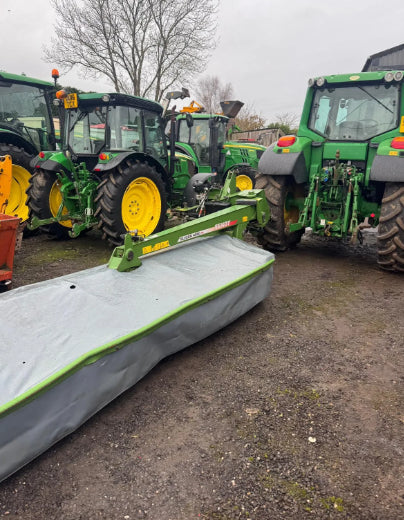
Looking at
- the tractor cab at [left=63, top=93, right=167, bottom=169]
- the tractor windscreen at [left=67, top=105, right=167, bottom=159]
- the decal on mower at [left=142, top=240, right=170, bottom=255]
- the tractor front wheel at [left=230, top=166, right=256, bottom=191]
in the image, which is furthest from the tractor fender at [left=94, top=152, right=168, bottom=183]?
the tractor front wheel at [left=230, top=166, right=256, bottom=191]

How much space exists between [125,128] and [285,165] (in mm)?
2237

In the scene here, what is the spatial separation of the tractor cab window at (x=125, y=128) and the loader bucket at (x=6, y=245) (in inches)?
90.0

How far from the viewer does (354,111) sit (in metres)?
4.97

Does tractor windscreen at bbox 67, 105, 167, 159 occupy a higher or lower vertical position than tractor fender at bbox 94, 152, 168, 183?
higher

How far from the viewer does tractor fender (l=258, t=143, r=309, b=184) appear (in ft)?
15.8

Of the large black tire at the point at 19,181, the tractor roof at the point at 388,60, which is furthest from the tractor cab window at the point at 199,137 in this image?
the tractor roof at the point at 388,60

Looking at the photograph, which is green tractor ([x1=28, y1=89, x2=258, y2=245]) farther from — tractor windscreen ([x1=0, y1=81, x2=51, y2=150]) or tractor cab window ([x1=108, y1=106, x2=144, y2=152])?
tractor windscreen ([x1=0, y1=81, x2=51, y2=150])

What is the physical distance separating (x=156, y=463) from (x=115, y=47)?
18.3 m

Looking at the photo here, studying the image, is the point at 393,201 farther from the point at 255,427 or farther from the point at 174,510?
the point at 174,510

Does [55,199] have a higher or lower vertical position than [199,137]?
lower

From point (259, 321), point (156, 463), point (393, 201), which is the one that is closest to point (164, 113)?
point (393, 201)

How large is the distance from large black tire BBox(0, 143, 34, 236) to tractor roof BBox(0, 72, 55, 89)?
1028mm

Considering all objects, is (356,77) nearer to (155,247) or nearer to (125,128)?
(125,128)

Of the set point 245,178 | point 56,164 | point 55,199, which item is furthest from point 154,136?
point 245,178
